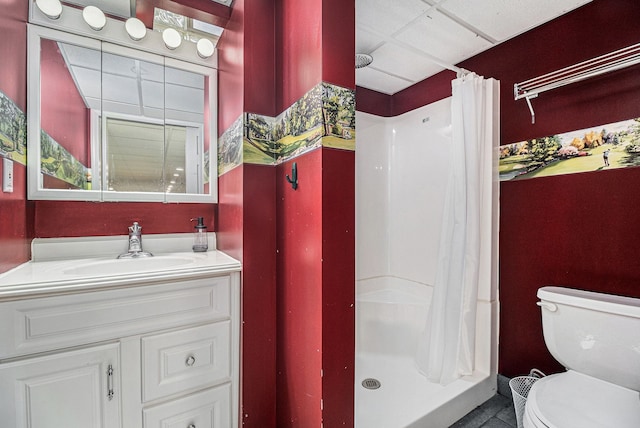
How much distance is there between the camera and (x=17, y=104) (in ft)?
4.16

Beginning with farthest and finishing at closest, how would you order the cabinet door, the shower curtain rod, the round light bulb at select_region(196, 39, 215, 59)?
the round light bulb at select_region(196, 39, 215, 59), the shower curtain rod, the cabinet door

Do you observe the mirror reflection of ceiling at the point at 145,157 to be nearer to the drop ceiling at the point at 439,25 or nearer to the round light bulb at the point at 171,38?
the round light bulb at the point at 171,38

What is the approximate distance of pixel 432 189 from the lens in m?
2.28

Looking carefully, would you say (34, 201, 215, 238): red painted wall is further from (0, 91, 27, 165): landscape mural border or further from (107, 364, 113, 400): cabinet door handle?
(107, 364, 113, 400): cabinet door handle

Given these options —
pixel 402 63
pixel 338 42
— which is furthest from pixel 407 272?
pixel 338 42

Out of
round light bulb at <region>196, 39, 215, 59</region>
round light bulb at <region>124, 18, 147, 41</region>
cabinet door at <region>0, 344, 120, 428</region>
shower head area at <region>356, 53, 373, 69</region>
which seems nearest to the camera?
cabinet door at <region>0, 344, 120, 428</region>

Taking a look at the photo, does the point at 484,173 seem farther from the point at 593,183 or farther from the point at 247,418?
the point at 247,418

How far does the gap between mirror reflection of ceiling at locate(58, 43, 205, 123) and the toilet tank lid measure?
213 centimetres

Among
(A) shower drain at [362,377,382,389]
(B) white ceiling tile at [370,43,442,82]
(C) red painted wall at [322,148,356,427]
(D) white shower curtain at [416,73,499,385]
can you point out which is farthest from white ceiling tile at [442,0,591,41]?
(A) shower drain at [362,377,382,389]

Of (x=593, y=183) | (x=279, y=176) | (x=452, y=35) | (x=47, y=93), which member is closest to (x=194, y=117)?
(x=47, y=93)

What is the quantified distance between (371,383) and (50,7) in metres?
2.63

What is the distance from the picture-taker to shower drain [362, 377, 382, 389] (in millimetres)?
1766

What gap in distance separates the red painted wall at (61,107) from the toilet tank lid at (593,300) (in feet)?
8.05

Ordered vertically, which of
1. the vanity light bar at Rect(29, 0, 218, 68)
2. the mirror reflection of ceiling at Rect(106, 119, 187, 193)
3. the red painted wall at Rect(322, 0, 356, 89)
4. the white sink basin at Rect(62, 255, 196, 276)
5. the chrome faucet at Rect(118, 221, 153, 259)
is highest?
the vanity light bar at Rect(29, 0, 218, 68)
